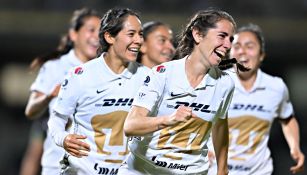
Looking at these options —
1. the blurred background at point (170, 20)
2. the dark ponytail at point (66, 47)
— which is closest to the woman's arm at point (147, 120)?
the dark ponytail at point (66, 47)

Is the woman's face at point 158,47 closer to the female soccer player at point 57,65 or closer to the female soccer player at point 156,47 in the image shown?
the female soccer player at point 156,47

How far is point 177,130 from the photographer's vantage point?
5.42 metres

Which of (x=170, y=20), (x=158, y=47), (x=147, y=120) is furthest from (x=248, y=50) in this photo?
(x=170, y=20)

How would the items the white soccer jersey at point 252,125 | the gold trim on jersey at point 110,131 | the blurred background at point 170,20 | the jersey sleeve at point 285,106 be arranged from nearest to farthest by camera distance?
the gold trim on jersey at point 110,131 < the white soccer jersey at point 252,125 < the jersey sleeve at point 285,106 < the blurred background at point 170,20

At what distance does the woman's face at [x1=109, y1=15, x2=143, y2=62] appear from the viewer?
593cm

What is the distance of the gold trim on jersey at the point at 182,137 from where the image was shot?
542 cm

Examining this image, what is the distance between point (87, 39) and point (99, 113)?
2034 millimetres

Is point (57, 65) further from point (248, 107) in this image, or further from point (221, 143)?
point (221, 143)

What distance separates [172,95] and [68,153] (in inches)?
38.5

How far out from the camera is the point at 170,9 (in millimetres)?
17688

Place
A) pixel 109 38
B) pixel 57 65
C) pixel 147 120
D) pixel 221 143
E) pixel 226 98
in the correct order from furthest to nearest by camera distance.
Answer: pixel 57 65, pixel 109 38, pixel 221 143, pixel 226 98, pixel 147 120

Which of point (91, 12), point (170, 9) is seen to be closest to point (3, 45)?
point (170, 9)

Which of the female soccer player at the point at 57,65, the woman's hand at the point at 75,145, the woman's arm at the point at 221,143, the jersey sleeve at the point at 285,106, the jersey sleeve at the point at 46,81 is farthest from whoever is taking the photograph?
the jersey sleeve at the point at 46,81

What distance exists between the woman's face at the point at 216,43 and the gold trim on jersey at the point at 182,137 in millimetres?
394
